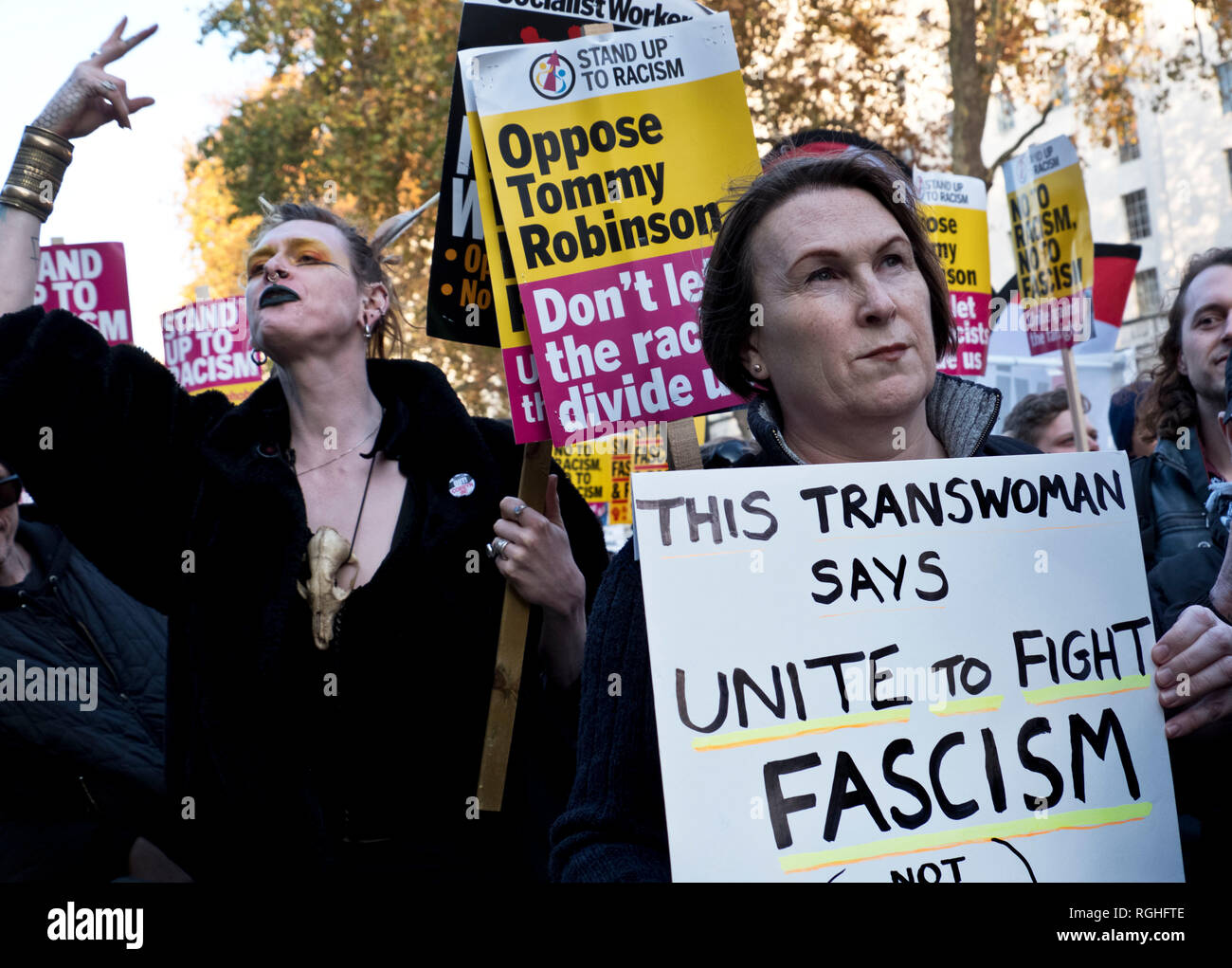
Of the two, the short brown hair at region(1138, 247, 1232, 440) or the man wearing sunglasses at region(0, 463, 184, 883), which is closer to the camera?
the man wearing sunglasses at region(0, 463, 184, 883)

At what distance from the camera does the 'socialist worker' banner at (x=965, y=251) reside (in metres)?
6.43

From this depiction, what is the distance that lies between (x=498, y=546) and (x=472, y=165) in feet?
2.97

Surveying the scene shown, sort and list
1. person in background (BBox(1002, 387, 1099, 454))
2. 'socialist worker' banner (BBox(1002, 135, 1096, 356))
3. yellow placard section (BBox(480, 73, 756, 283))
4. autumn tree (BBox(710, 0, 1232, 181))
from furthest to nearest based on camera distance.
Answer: autumn tree (BBox(710, 0, 1232, 181))
'socialist worker' banner (BBox(1002, 135, 1096, 356))
person in background (BBox(1002, 387, 1099, 454))
yellow placard section (BBox(480, 73, 756, 283))

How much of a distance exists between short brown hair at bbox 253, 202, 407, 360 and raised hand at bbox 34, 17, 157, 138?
16.8 inches

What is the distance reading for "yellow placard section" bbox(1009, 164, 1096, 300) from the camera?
668 cm

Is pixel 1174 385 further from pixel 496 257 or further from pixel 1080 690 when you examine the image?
pixel 1080 690

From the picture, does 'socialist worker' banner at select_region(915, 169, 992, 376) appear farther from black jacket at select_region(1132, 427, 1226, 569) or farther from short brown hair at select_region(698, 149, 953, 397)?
short brown hair at select_region(698, 149, 953, 397)

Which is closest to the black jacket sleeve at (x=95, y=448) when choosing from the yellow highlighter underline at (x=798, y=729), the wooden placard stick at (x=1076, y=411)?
the yellow highlighter underline at (x=798, y=729)

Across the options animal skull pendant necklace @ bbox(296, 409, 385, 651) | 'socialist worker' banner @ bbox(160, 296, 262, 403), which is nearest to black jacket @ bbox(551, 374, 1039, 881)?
animal skull pendant necklace @ bbox(296, 409, 385, 651)

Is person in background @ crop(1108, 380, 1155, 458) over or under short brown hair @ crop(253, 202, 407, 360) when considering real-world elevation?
under

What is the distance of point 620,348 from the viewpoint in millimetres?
2820

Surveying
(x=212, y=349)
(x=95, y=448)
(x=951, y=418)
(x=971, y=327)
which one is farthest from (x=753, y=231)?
(x=212, y=349)

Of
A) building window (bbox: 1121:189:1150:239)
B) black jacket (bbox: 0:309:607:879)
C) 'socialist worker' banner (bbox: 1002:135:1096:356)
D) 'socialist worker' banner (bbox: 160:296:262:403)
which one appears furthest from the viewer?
building window (bbox: 1121:189:1150:239)
